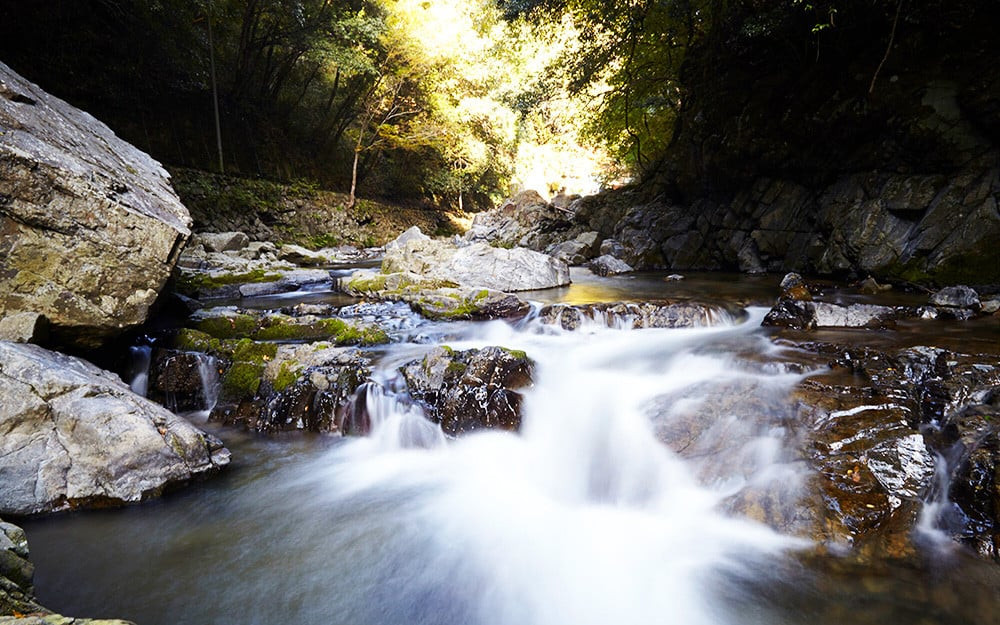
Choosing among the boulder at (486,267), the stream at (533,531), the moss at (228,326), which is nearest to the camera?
the stream at (533,531)

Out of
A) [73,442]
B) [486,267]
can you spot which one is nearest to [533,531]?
[73,442]

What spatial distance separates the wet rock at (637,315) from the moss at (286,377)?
3.79m

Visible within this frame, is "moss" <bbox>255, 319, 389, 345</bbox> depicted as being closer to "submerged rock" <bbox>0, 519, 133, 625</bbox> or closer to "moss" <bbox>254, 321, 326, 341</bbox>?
"moss" <bbox>254, 321, 326, 341</bbox>

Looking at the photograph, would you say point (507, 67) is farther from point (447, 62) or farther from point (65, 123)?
point (65, 123)

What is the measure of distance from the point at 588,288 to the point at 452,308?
4.31m

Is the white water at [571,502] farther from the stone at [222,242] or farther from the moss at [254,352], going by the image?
the stone at [222,242]

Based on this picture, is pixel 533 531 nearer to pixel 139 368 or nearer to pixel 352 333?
pixel 352 333

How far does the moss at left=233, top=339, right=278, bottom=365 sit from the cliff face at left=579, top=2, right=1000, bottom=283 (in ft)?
35.2

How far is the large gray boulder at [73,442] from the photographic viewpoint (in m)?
3.04

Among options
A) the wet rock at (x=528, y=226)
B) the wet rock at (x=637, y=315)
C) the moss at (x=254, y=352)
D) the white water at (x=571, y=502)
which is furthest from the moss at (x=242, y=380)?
the wet rock at (x=528, y=226)

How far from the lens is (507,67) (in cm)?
2319

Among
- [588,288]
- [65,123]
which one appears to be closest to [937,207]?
[588,288]

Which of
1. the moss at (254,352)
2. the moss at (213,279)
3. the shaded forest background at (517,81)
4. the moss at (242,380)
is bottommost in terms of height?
the moss at (242,380)

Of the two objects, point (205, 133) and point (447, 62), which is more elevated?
point (447, 62)
